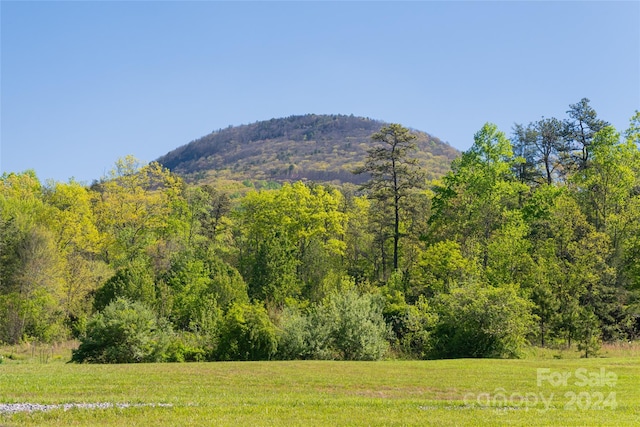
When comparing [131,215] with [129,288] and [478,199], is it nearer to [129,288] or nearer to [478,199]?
[129,288]

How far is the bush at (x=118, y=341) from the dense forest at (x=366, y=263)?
0.08 meters

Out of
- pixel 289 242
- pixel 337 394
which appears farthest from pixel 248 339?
pixel 289 242

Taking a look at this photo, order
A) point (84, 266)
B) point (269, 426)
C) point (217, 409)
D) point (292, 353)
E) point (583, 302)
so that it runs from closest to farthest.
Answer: point (269, 426) → point (217, 409) → point (292, 353) → point (583, 302) → point (84, 266)

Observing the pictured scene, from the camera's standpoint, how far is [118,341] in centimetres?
2867

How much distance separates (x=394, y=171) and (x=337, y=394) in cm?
3211

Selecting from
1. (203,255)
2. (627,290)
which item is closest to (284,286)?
(203,255)

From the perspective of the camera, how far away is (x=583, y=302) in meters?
39.8

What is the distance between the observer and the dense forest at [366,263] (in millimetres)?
31891

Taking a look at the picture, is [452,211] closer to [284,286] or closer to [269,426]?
[284,286]

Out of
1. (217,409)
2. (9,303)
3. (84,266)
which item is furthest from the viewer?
(84,266)

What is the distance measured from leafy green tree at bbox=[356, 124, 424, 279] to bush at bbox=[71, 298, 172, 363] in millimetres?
23345

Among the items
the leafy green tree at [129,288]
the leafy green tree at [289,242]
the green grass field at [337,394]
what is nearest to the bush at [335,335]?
the green grass field at [337,394]

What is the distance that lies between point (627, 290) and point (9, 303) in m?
49.6

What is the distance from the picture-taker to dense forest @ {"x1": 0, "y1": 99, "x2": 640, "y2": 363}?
31.9 meters
